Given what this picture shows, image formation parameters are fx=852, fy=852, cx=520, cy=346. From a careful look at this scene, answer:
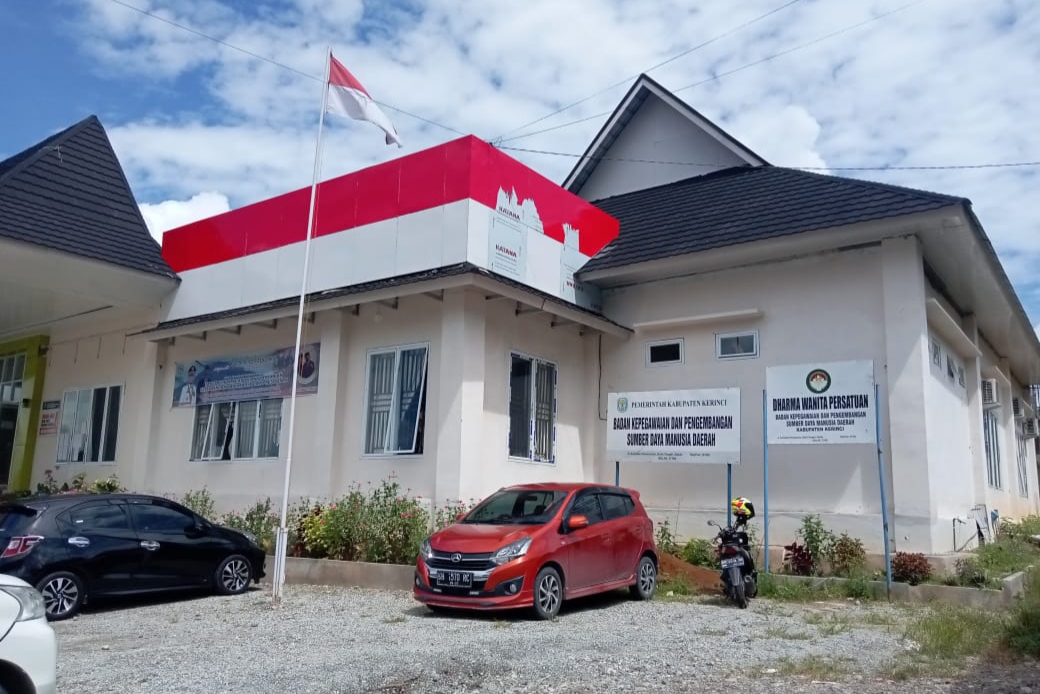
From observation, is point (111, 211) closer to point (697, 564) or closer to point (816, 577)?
point (697, 564)

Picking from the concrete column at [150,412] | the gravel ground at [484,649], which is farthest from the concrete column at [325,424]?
the concrete column at [150,412]

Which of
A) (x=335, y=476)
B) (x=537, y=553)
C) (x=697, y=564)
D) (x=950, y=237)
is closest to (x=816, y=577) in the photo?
(x=697, y=564)

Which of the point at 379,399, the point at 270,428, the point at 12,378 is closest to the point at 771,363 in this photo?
the point at 379,399

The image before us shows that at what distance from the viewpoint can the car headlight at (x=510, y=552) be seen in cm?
945

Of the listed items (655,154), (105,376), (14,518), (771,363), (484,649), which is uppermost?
(655,154)

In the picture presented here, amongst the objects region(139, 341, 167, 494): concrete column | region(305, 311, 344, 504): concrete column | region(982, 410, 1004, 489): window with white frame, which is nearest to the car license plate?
region(305, 311, 344, 504): concrete column

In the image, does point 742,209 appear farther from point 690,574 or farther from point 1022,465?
point 1022,465

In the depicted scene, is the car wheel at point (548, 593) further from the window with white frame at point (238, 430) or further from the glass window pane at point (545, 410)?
the window with white frame at point (238, 430)

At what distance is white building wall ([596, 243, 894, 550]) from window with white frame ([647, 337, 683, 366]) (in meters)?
0.11

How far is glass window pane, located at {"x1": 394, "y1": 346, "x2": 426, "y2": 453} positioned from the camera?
14352 mm

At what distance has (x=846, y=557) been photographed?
1230cm

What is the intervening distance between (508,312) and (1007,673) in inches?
373

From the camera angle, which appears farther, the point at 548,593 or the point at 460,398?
the point at 460,398

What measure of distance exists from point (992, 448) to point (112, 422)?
2081cm
